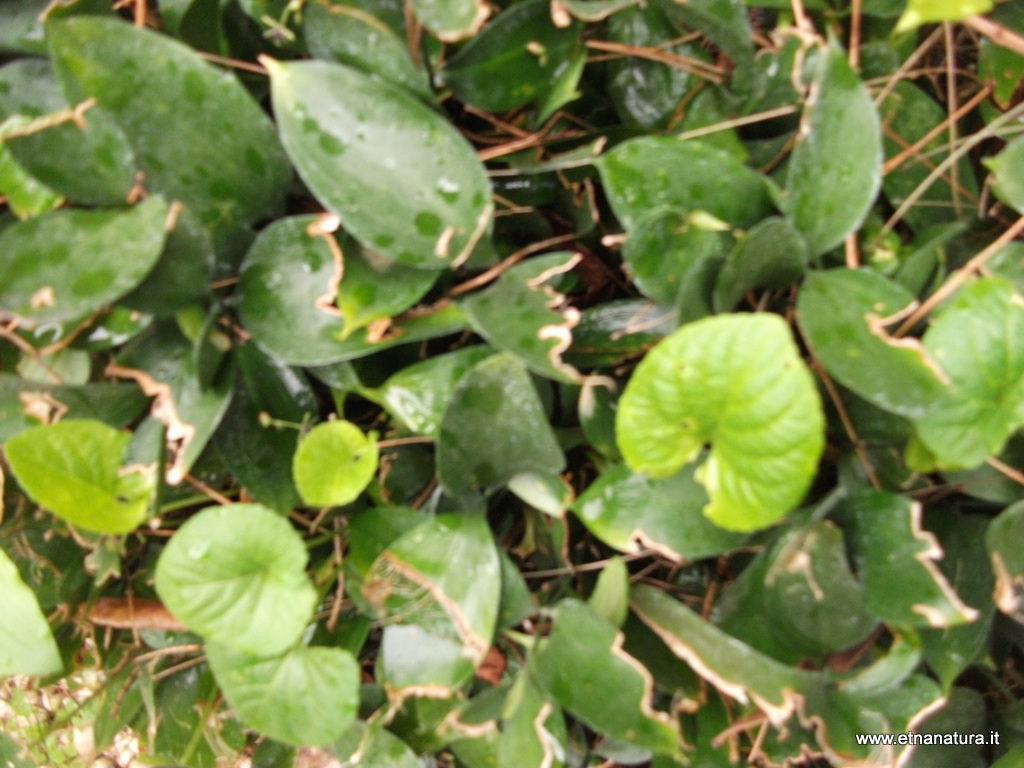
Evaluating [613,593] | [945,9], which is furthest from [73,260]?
[945,9]

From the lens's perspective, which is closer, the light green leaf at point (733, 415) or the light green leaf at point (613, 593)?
the light green leaf at point (733, 415)

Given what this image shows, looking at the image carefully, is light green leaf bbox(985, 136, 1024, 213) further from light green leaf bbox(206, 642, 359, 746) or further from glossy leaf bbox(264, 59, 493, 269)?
light green leaf bbox(206, 642, 359, 746)

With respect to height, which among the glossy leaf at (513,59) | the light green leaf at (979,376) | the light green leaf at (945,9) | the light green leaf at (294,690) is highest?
the light green leaf at (945,9)

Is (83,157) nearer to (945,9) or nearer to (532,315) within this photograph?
(532,315)

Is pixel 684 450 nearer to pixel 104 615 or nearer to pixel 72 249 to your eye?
pixel 72 249

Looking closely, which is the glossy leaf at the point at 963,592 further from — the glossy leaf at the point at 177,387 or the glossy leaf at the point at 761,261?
the glossy leaf at the point at 177,387

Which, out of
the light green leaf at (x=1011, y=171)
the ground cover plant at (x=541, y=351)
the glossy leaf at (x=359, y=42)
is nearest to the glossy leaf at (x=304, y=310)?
the ground cover plant at (x=541, y=351)
